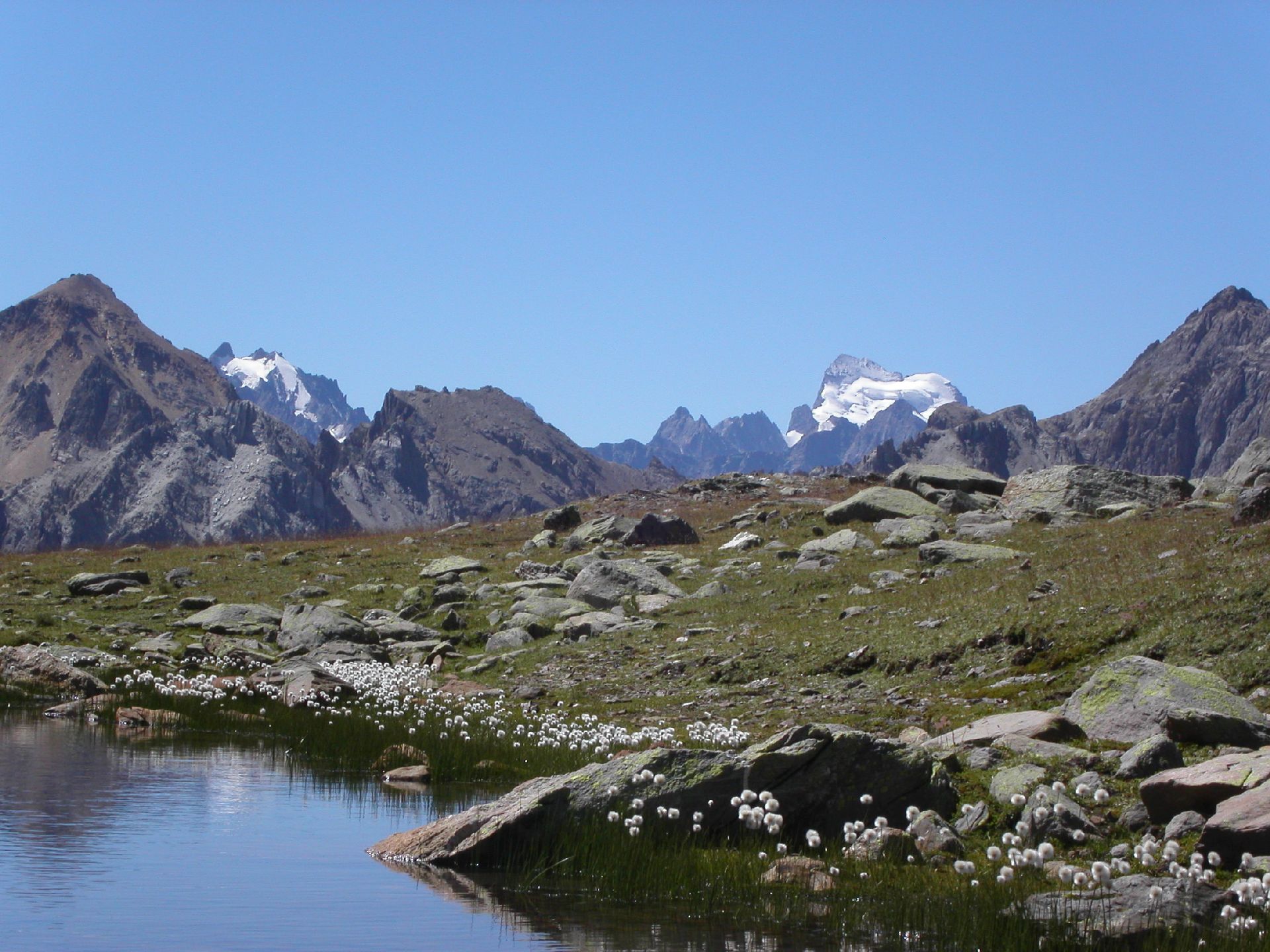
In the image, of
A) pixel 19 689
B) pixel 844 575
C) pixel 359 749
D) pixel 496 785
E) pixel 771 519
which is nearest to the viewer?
pixel 496 785

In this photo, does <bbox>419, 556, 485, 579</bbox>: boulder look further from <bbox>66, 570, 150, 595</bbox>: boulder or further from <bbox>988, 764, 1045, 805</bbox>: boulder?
<bbox>988, 764, 1045, 805</bbox>: boulder

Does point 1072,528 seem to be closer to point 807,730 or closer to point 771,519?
point 771,519

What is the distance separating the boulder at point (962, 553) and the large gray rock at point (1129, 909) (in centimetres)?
2294

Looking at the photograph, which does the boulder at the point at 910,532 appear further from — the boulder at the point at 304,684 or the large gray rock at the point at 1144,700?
the large gray rock at the point at 1144,700

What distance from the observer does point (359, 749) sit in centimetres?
2166

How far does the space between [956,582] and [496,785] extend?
14.9 meters

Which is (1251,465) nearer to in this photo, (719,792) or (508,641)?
(508,641)

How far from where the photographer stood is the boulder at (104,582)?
44.6m

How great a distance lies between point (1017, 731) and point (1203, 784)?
4.14 metres

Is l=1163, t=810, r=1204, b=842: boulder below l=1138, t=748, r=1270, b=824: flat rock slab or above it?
below

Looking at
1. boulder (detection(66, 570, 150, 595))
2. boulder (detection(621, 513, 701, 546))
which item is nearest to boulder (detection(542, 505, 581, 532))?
boulder (detection(621, 513, 701, 546))

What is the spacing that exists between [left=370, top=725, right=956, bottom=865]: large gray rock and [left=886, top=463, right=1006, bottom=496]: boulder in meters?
39.0

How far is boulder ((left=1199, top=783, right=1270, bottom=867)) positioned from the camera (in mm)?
10812

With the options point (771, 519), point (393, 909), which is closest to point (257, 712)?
point (393, 909)
